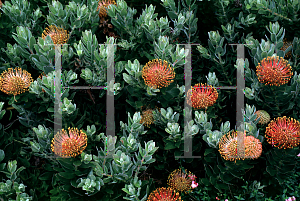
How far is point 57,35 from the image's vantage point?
93.0 inches

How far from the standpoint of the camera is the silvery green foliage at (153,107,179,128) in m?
2.19

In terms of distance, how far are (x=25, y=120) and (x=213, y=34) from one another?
170 centimetres

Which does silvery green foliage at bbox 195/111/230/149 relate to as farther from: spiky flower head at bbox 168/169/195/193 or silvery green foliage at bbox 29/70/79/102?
silvery green foliage at bbox 29/70/79/102

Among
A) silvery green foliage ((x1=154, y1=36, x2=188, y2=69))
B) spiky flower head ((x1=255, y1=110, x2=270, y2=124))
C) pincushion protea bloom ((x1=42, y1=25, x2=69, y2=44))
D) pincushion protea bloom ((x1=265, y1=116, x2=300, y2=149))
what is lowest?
pincushion protea bloom ((x1=265, y1=116, x2=300, y2=149))

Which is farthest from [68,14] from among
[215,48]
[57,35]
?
[215,48]

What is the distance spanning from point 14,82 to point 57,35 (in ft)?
1.60

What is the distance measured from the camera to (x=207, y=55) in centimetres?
256

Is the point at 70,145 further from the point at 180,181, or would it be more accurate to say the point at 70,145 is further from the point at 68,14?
the point at 68,14

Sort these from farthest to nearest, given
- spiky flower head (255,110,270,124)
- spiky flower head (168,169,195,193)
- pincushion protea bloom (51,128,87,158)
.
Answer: spiky flower head (168,169,195,193) → spiky flower head (255,110,270,124) → pincushion protea bloom (51,128,87,158)

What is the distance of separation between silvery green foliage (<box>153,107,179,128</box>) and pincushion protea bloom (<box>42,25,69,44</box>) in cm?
93

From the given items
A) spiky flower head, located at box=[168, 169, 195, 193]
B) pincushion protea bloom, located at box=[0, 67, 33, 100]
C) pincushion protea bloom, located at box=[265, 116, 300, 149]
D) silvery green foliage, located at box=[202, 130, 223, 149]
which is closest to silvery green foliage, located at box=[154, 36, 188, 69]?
silvery green foliage, located at box=[202, 130, 223, 149]

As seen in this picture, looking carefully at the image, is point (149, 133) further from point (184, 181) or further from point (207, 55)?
point (207, 55)

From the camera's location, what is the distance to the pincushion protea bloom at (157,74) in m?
2.07

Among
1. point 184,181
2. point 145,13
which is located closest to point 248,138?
point 184,181
